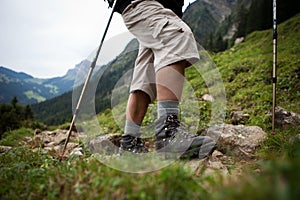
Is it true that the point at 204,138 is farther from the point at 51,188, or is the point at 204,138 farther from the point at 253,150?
the point at 51,188

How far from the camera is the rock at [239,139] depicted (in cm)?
302

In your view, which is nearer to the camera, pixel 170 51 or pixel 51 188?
pixel 51 188

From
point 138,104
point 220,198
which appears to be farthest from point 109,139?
point 220,198

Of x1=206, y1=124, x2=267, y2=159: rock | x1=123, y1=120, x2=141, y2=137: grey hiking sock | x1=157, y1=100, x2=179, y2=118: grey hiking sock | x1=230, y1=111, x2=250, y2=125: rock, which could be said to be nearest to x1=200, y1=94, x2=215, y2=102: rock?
x1=230, y1=111, x2=250, y2=125: rock

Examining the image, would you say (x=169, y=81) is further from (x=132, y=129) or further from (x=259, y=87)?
(x=259, y=87)

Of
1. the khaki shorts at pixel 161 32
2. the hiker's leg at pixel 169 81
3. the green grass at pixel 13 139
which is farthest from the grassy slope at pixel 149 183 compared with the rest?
the green grass at pixel 13 139

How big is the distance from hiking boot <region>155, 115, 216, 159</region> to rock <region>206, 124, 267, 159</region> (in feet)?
1.70

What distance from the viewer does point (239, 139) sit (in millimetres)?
3271

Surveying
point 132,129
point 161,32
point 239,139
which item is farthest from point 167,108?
point 239,139

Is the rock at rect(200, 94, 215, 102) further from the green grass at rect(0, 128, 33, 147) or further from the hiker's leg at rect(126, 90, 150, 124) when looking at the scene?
the green grass at rect(0, 128, 33, 147)

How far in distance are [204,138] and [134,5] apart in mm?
1626

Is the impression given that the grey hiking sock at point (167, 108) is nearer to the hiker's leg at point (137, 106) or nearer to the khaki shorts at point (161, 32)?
the khaki shorts at point (161, 32)

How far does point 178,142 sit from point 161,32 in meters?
1.14

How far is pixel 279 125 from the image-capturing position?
13.7 ft
